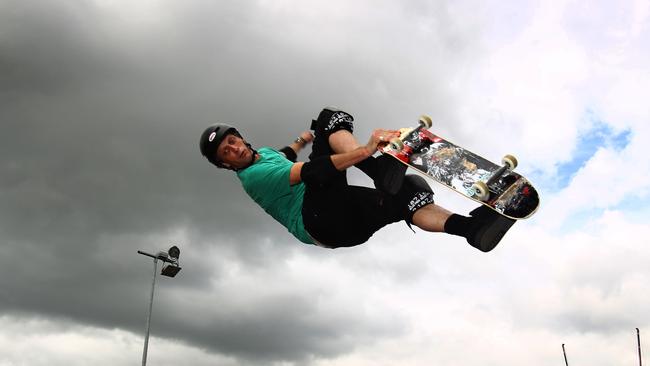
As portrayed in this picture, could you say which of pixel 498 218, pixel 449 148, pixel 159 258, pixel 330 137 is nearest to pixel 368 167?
pixel 330 137

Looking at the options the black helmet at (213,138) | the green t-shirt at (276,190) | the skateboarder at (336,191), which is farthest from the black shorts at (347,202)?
the black helmet at (213,138)

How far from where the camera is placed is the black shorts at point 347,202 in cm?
590

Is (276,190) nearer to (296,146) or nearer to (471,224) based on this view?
(296,146)

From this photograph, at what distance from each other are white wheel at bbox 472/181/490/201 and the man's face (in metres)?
2.53

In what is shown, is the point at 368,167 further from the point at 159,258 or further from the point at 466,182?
the point at 159,258

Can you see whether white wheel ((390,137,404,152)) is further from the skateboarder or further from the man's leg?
the man's leg

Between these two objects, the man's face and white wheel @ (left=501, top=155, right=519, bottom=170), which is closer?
white wheel @ (left=501, top=155, right=519, bottom=170)

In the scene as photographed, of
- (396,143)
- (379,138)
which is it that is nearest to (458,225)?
(396,143)

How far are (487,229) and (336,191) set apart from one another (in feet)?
5.24

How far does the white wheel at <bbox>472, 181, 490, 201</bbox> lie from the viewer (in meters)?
5.18

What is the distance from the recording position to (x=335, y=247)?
6.50 m

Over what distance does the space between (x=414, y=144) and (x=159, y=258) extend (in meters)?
17.5

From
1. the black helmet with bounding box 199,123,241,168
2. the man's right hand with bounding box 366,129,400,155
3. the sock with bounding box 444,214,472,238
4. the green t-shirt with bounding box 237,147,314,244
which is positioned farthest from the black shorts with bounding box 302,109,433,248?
the black helmet with bounding box 199,123,241,168

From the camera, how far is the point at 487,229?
5414 mm
